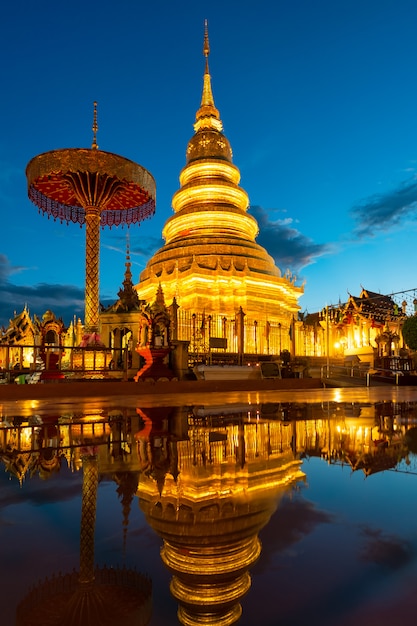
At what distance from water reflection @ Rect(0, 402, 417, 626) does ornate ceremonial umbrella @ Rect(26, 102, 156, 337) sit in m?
16.1

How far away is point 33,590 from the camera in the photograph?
4.30 feet

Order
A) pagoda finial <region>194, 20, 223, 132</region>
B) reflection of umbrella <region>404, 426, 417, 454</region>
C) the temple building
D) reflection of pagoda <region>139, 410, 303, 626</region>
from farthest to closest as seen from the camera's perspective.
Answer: pagoda finial <region>194, 20, 223, 132</region> → the temple building → reflection of umbrella <region>404, 426, 417, 454</region> → reflection of pagoda <region>139, 410, 303, 626</region>

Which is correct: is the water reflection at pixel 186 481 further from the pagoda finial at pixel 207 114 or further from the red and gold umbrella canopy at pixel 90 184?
the pagoda finial at pixel 207 114

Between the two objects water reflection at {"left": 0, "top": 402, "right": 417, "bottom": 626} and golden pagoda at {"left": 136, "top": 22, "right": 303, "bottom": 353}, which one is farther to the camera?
golden pagoda at {"left": 136, "top": 22, "right": 303, "bottom": 353}

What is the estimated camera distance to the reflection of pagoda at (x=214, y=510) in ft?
4.40

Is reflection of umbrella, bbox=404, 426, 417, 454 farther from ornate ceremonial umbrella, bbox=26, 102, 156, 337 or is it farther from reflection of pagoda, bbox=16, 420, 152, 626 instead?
ornate ceremonial umbrella, bbox=26, 102, 156, 337

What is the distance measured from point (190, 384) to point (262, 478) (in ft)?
43.6

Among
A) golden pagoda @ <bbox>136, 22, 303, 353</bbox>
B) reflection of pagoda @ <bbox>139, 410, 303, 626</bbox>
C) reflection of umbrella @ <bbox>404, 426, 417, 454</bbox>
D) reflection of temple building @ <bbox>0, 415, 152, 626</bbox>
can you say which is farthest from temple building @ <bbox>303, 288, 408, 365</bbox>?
reflection of temple building @ <bbox>0, 415, 152, 626</bbox>

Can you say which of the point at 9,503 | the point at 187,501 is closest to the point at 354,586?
the point at 187,501

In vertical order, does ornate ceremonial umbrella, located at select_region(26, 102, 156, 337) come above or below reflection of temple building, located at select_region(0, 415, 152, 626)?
above

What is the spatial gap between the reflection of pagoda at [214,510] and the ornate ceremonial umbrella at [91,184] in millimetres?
17550

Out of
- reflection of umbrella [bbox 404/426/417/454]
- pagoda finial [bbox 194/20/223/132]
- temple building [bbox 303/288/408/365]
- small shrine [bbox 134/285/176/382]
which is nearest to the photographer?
reflection of umbrella [bbox 404/426/417/454]

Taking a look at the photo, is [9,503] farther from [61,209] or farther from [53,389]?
[61,209]

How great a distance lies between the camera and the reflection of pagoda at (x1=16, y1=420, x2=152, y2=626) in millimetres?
1198
